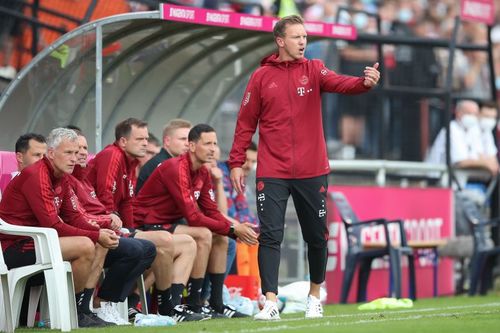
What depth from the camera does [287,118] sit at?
10141 millimetres

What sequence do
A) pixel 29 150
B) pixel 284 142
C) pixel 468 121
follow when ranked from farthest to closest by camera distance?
pixel 468 121
pixel 29 150
pixel 284 142

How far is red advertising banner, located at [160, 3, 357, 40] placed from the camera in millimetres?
12445

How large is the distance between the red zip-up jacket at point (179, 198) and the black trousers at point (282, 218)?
4.78 ft

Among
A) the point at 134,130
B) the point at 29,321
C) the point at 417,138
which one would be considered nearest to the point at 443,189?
the point at 417,138

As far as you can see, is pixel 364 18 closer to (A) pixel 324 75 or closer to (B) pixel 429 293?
(B) pixel 429 293

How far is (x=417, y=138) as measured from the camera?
60.2ft

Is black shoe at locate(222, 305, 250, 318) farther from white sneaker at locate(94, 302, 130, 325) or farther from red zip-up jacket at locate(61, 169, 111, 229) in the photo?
red zip-up jacket at locate(61, 169, 111, 229)

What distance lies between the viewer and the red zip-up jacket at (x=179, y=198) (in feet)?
38.0

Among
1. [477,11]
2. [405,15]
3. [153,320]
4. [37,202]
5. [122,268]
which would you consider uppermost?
[405,15]

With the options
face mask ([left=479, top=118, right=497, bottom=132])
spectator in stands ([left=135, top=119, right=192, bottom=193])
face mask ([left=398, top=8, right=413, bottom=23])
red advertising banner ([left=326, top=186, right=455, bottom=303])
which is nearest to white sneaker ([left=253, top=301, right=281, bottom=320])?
spectator in stands ([left=135, top=119, right=192, bottom=193])

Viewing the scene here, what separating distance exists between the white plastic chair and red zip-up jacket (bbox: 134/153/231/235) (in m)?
1.97

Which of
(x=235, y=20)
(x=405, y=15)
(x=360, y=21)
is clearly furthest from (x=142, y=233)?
(x=405, y=15)

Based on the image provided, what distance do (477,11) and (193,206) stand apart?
816 centimetres

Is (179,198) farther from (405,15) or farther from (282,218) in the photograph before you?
(405,15)
